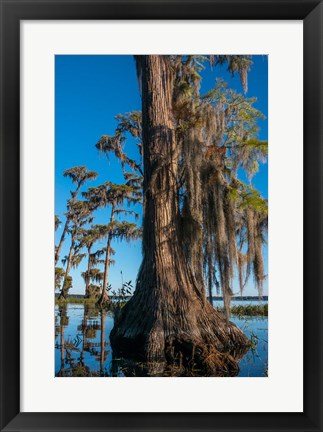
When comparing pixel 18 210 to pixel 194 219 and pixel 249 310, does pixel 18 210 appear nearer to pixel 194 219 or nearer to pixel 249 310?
pixel 194 219

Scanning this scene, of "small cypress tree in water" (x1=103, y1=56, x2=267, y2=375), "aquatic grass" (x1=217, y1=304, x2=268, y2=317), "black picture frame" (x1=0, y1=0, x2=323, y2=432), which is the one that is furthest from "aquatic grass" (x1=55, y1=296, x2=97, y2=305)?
"aquatic grass" (x1=217, y1=304, x2=268, y2=317)

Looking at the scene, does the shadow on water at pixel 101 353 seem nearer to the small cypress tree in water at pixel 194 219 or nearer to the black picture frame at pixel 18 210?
the small cypress tree in water at pixel 194 219

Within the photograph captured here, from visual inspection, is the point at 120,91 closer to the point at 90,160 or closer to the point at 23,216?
the point at 90,160

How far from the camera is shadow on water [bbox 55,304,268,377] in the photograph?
8.16ft

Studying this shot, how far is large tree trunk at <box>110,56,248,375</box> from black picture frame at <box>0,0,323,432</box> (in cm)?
68

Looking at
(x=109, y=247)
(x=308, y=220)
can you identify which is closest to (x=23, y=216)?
(x=109, y=247)

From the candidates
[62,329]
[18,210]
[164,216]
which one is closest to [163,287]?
[164,216]

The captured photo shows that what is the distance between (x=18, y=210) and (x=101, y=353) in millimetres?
1173

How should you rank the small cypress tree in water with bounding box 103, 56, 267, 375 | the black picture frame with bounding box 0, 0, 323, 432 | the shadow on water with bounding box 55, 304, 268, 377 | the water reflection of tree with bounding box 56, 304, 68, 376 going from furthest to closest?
1. the small cypress tree in water with bounding box 103, 56, 267, 375
2. the shadow on water with bounding box 55, 304, 268, 377
3. the water reflection of tree with bounding box 56, 304, 68, 376
4. the black picture frame with bounding box 0, 0, 323, 432

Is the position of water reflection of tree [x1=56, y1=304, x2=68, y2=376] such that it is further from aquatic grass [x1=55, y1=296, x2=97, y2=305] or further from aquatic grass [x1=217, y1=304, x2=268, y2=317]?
aquatic grass [x1=217, y1=304, x2=268, y2=317]

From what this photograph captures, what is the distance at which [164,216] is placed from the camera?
2.86m

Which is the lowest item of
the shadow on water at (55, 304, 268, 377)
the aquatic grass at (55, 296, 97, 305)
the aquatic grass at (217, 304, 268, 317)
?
the shadow on water at (55, 304, 268, 377)

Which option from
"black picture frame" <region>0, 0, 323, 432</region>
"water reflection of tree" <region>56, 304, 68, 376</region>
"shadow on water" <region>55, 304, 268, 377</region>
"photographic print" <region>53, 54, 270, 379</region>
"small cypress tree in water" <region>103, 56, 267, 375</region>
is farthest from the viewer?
"small cypress tree in water" <region>103, 56, 267, 375</region>

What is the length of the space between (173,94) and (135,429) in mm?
2183
